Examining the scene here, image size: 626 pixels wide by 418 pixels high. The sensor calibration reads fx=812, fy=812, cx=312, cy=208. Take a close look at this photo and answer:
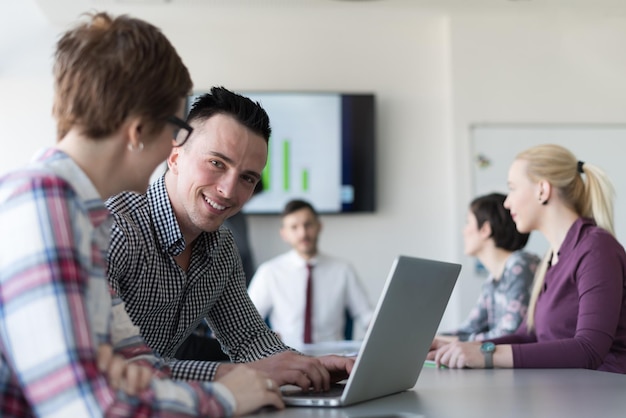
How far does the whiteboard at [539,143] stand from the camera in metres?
5.85

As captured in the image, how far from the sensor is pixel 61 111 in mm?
1169

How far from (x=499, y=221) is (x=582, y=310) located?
5.45ft

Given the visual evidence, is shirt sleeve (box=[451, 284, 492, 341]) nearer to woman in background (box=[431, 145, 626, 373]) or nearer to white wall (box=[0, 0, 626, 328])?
woman in background (box=[431, 145, 626, 373])

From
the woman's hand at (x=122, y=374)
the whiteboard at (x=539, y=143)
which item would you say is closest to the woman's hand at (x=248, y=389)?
the woman's hand at (x=122, y=374)

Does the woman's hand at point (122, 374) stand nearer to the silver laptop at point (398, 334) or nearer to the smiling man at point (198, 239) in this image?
the silver laptop at point (398, 334)

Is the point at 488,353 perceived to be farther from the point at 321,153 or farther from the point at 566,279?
the point at 321,153

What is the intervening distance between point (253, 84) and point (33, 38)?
1634mm

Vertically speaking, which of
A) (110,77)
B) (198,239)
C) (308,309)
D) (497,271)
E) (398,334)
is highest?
(110,77)

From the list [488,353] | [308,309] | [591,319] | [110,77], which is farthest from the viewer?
[308,309]

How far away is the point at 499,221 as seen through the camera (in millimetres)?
3947

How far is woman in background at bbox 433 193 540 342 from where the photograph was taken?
3361 millimetres

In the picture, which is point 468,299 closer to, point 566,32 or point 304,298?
point 304,298

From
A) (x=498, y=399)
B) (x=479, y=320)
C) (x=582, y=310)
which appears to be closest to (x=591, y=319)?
(x=582, y=310)

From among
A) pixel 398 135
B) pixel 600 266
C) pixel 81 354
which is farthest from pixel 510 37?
pixel 81 354
